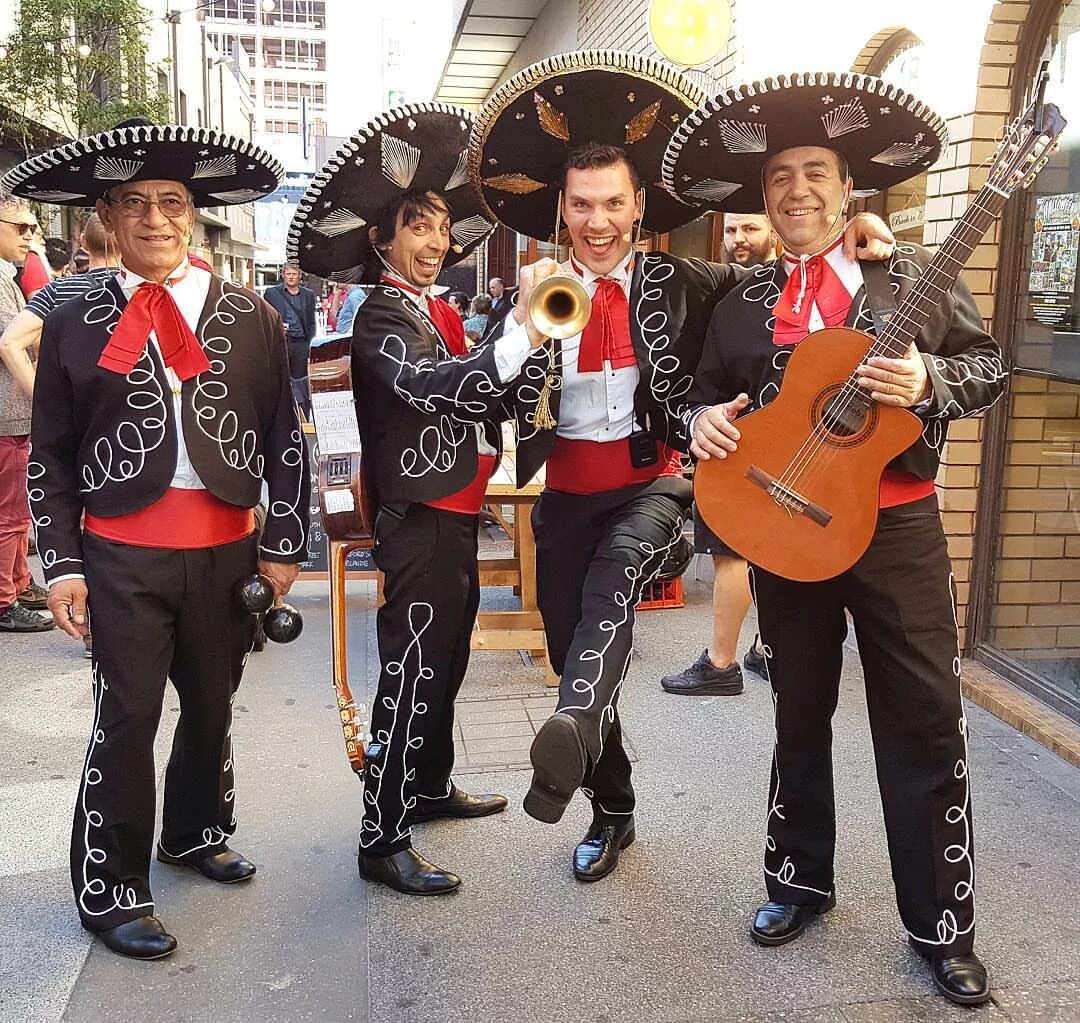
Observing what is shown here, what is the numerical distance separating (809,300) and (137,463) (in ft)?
5.40

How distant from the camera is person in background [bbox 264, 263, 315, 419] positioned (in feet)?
39.7

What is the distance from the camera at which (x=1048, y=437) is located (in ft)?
15.0

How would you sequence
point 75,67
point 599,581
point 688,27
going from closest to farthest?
point 599,581 < point 688,27 < point 75,67

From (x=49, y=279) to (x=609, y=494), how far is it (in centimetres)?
490

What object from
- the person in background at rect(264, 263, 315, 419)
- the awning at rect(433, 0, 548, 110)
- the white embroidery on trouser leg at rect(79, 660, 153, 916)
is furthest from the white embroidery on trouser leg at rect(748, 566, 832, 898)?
the person in background at rect(264, 263, 315, 419)

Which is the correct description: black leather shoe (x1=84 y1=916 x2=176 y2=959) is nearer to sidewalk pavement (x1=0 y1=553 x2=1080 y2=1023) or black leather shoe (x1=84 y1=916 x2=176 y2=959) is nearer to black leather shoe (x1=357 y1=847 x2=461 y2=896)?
sidewalk pavement (x1=0 y1=553 x2=1080 y2=1023)

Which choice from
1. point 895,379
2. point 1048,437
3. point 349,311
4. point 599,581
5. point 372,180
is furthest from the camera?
point 1048,437

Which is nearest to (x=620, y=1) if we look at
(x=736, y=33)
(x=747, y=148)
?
(x=736, y=33)

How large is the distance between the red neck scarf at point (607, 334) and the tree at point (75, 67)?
12426mm

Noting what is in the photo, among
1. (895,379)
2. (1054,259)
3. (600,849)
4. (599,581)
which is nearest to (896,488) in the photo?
(895,379)

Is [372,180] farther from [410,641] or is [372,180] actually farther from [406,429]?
[410,641]

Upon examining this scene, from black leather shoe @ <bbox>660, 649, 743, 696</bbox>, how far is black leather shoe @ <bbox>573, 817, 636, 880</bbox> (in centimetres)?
147

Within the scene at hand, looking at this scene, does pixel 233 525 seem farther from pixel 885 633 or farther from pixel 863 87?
pixel 863 87

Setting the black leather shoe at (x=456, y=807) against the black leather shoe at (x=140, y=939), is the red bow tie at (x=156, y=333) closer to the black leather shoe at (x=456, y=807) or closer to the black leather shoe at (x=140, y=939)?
the black leather shoe at (x=140, y=939)
